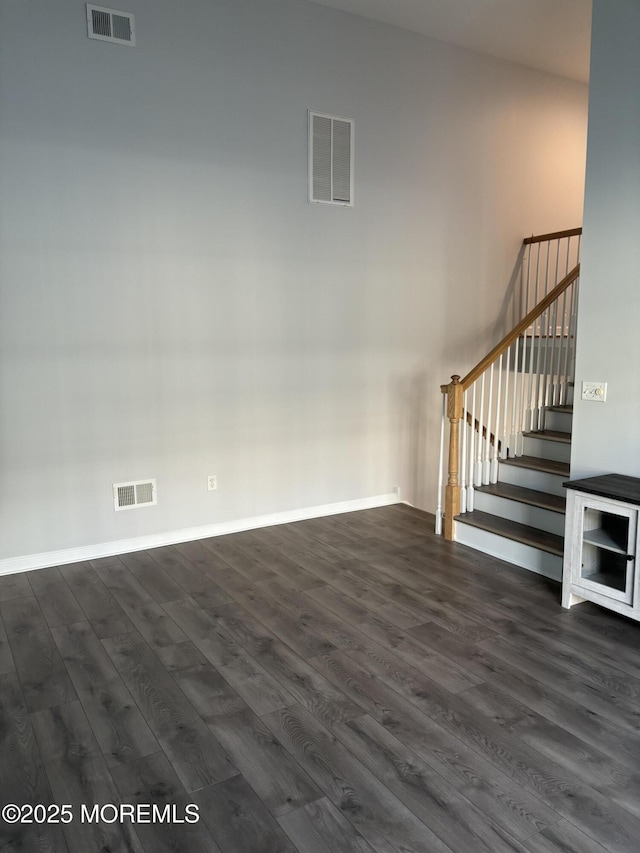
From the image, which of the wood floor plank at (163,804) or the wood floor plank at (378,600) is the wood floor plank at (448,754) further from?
the wood floor plank at (163,804)

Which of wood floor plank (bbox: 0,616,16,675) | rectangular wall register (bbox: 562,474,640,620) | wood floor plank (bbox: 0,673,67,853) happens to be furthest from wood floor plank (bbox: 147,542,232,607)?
rectangular wall register (bbox: 562,474,640,620)

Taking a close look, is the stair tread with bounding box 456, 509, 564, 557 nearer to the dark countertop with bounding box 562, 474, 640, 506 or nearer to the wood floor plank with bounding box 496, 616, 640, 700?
the dark countertop with bounding box 562, 474, 640, 506

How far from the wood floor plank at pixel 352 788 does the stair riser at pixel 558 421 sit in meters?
3.30

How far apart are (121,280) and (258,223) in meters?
1.11

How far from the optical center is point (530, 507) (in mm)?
4352

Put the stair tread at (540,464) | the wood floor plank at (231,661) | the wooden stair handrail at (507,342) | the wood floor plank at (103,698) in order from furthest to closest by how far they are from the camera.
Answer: the wooden stair handrail at (507,342), the stair tread at (540,464), the wood floor plank at (231,661), the wood floor plank at (103,698)

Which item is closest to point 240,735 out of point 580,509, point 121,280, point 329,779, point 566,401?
point 329,779

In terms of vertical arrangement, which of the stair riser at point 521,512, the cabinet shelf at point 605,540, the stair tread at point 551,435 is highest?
the stair tread at point 551,435

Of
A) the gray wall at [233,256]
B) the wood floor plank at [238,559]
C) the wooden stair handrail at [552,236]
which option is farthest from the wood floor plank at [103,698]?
the wooden stair handrail at [552,236]

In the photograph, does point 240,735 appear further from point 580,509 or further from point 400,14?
point 400,14

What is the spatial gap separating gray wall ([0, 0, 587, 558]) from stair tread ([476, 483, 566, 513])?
3.95 feet

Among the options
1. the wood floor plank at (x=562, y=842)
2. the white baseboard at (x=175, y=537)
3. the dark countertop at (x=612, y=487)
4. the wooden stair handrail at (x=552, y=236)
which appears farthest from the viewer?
the wooden stair handrail at (x=552, y=236)

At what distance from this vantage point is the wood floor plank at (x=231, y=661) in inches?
107

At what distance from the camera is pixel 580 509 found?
339 centimetres
